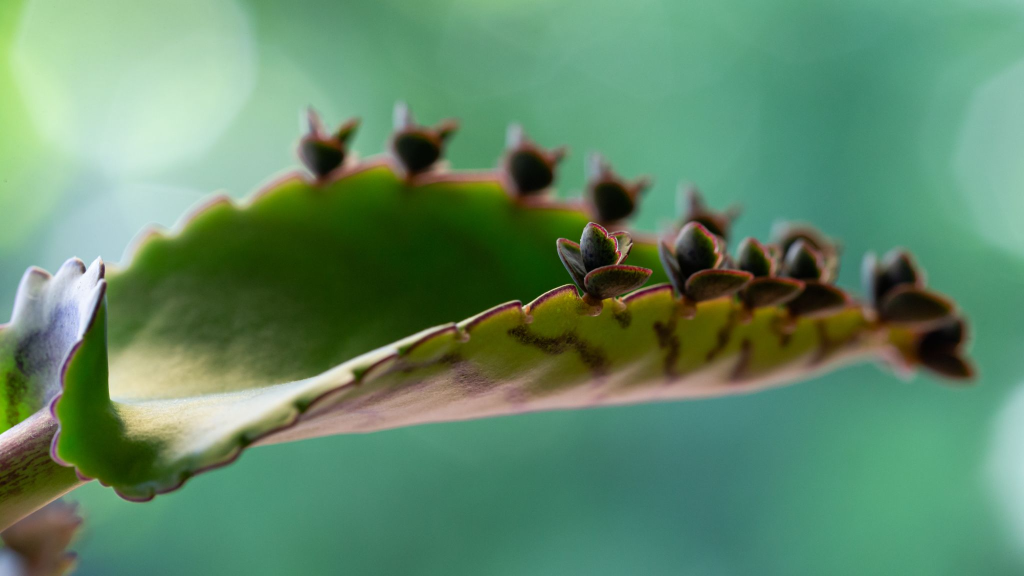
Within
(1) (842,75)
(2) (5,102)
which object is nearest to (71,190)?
(2) (5,102)

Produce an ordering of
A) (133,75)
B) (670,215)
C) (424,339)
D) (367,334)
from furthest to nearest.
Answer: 1. (670,215)
2. (133,75)
3. (367,334)
4. (424,339)

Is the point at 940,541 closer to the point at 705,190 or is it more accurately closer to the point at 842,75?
the point at 705,190

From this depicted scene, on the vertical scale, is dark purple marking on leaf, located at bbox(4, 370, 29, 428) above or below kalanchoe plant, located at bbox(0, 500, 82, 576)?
above

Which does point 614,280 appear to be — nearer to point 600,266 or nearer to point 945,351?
point 600,266

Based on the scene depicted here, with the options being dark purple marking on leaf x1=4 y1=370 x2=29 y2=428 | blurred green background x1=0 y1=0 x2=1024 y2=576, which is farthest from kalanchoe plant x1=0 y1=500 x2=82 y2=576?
blurred green background x1=0 y1=0 x2=1024 y2=576

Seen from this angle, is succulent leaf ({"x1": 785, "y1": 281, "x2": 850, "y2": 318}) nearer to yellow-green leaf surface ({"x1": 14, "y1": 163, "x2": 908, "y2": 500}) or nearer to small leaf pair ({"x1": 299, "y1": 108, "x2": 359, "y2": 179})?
yellow-green leaf surface ({"x1": 14, "y1": 163, "x2": 908, "y2": 500})

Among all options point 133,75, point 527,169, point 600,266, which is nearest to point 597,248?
point 600,266
